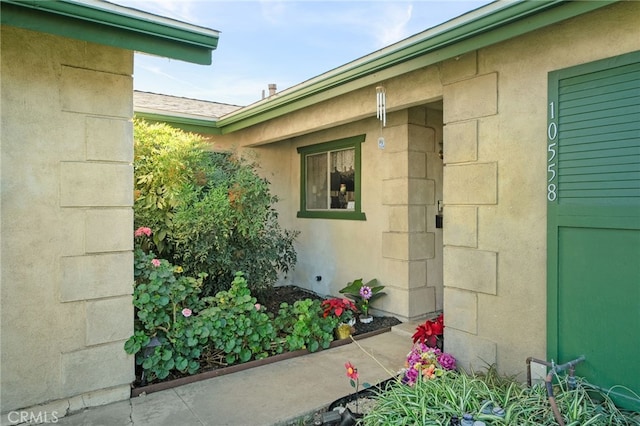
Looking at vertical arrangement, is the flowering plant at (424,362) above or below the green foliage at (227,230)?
below

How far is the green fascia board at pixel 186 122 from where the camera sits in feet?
18.1

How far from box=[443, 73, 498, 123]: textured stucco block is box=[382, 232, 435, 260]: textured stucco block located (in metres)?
1.87

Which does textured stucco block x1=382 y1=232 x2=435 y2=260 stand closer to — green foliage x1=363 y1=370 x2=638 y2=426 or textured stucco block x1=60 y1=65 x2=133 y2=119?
Answer: green foliage x1=363 y1=370 x2=638 y2=426

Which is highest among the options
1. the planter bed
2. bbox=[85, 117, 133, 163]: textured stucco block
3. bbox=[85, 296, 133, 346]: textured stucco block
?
bbox=[85, 117, 133, 163]: textured stucco block

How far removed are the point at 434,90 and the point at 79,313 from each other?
136 inches

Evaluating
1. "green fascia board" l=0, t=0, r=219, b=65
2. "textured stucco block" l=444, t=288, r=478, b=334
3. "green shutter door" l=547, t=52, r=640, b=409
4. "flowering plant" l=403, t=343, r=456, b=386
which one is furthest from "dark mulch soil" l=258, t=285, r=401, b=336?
"green fascia board" l=0, t=0, r=219, b=65

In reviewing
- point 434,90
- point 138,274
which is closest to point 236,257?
point 138,274

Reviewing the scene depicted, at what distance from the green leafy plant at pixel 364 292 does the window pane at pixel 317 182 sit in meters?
1.61

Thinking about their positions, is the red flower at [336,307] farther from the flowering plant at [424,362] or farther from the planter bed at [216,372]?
the flowering plant at [424,362]

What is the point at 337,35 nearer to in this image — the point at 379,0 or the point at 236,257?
the point at 379,0

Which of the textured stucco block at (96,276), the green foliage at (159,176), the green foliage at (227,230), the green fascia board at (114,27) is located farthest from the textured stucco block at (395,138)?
the textured stucco block at (96,276)

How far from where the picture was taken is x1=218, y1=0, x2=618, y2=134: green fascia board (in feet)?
7.73

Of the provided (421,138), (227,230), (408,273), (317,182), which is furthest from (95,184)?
(317,182)

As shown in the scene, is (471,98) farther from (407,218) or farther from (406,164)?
(407,218)
